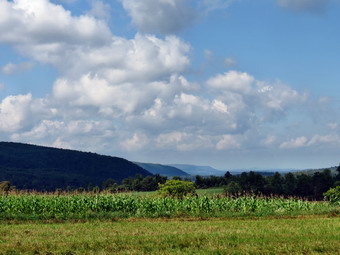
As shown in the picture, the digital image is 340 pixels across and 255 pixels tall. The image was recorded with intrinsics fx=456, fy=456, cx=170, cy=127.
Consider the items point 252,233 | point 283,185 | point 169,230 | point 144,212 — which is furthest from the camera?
point 283,185

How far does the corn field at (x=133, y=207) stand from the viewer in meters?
27.3

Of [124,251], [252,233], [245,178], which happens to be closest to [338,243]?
[252,233]

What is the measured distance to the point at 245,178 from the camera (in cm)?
8562

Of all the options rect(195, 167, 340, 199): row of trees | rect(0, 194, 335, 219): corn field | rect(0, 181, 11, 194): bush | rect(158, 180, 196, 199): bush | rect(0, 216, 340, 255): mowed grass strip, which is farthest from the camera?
rect(195, 167, 340, 199): row of trees

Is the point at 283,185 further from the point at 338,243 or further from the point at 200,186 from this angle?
the point at 338,243

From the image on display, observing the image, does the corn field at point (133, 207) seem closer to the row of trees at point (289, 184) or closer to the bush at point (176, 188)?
the bush at point (176, 188)

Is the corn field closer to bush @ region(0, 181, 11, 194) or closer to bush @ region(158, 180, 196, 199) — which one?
bush @ region(0, 181, 11, 194)

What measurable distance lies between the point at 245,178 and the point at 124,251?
245 feet

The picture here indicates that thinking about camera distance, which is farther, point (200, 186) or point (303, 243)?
point (200, 186)

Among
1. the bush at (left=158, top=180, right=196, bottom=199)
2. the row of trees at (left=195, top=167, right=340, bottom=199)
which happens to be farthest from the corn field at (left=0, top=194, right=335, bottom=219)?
the row of trees at (left=195, top=167, right=340, bottom=199)

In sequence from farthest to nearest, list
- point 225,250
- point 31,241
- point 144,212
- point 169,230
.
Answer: point 144,212, point 169,230, point 31,241, point 225,250

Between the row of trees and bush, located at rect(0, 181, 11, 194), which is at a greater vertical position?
the row of trees

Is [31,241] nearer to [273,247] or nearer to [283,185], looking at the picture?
[273,247]

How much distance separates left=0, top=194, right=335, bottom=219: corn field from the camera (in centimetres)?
2727
